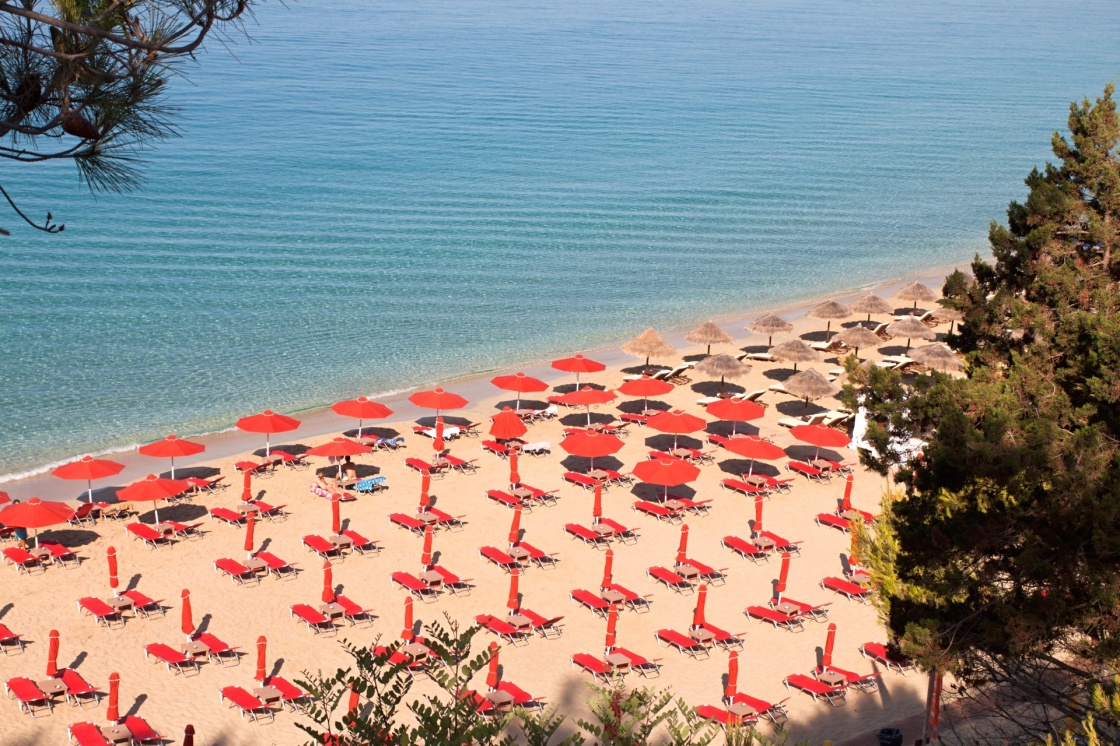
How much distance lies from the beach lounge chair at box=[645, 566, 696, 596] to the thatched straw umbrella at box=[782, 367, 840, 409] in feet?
26.4

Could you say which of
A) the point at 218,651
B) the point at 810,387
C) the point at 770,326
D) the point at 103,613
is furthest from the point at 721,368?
the point at 103,613

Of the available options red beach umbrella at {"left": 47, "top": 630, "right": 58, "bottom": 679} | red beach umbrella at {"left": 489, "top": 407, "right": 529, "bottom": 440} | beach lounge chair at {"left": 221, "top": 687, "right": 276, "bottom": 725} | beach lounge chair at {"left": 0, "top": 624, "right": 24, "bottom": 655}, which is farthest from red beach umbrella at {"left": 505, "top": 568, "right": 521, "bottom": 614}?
beach lounge chair at {"left": 0, "top": 624, "right": 24, "bottom": 655}

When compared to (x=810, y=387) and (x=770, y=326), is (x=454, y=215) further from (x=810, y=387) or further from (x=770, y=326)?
(x=810, y=387)

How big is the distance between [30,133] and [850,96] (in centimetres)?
8791

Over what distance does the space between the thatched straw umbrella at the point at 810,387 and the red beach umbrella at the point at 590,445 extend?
17.2 feet

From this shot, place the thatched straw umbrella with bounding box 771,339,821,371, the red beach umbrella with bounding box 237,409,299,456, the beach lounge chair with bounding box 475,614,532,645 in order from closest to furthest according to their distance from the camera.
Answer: the beach lounge chair with bounding box 475,614,532,645 → the red beach umbrella with bounding box 237,409,299,456 → the thatched straw umbrella with bounding box 771,339,821,371

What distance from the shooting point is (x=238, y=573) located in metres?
18.1

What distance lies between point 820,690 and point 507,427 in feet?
31.1

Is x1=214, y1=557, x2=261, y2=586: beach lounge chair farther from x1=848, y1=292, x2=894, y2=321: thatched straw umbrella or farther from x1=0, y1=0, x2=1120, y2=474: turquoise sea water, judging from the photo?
x1=848, y1=292, x2=894, y2=321: thatched straw umbrella

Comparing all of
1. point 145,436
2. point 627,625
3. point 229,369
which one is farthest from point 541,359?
point 627,625

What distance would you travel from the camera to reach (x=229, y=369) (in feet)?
104

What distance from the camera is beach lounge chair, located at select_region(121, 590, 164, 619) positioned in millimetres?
17000

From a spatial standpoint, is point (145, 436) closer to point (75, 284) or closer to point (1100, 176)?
point (75, 284)

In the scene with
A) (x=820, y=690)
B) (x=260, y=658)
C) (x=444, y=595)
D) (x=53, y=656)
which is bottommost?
(x=820, y=690)
